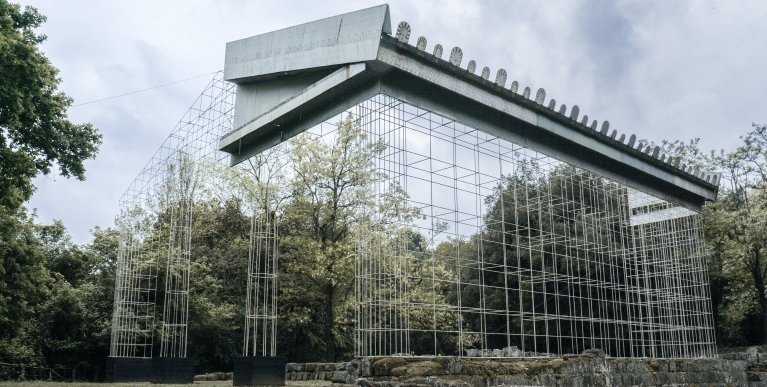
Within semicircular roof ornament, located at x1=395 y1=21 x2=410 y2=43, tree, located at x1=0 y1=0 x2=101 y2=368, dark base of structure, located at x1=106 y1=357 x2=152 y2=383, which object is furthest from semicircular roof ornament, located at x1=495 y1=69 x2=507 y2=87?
dark base of structure, located at x1=106 y1=357 x2=152 y2=383

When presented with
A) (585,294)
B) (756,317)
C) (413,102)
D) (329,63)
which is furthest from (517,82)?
(756,317)

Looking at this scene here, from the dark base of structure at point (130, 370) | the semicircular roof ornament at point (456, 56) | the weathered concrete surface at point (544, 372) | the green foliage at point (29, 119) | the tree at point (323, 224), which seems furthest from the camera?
the tree at point (323, 224)

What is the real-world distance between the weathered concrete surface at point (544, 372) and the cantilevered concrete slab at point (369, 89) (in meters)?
6.18

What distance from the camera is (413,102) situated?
49.4ft

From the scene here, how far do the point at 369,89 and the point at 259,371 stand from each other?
7.68 m

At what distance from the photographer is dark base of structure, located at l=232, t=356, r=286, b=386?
1591cm

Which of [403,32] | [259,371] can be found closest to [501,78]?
[403,32]

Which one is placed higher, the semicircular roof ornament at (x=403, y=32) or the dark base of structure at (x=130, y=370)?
the semicircular roof ornament at (x=403, y=32)

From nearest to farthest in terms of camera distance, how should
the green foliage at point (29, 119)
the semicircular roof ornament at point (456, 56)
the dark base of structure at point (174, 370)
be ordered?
the green foliage at point (29, 119)
the semicircular roof ornament at point (456, 56)
the dark base of structure at point (174, 370)

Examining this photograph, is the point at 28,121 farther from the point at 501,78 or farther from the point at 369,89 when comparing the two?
the point at 501,78

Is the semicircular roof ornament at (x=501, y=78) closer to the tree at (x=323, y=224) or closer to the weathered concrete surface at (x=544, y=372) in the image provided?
the weathered concrete surface at (x=544, y=372)

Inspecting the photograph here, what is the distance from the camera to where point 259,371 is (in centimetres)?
1596

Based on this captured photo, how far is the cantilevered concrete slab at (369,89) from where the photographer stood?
14.2m

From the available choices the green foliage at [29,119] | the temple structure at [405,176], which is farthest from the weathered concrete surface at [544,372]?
the green foliage at [29,119]
